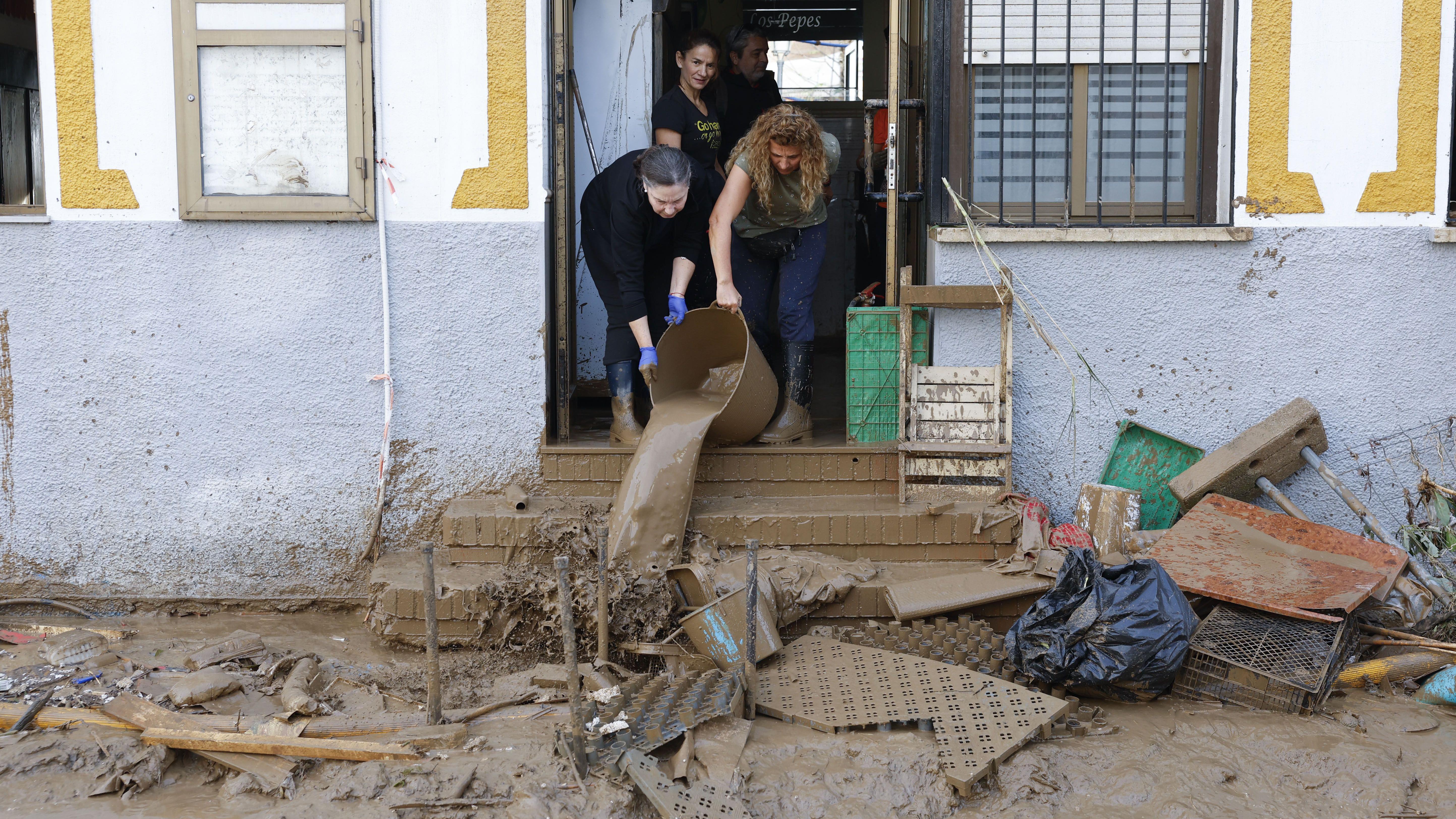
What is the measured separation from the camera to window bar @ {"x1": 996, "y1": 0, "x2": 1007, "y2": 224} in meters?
5.15

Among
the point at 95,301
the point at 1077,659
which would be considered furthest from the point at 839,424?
the point at 95,301

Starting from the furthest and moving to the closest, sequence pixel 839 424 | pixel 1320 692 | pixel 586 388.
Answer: pixel 586 388, pixel 839 424, pixel 1320 692

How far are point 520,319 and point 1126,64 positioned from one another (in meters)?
3.03

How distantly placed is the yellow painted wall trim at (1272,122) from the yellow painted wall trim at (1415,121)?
284mm

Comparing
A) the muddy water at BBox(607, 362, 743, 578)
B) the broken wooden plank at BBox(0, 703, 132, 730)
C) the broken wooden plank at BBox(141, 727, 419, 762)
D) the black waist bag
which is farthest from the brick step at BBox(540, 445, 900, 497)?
the broken wooden plank at BBox(0, 703, 132, 730)

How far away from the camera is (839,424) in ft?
19.0

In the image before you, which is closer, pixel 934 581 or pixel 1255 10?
pixel 934 581

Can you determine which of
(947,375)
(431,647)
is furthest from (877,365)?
(431,647)

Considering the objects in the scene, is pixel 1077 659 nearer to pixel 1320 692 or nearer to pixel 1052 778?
pixel 1052 778

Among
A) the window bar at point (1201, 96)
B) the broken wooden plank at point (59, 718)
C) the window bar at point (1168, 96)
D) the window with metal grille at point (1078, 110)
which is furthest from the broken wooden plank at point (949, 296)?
the broken wooden plank at point (59, 718)

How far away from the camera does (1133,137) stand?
5.11 meters

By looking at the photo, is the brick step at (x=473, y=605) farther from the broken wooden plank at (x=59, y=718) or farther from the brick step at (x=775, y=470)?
the broken wooden plank at (x=59, y=718)

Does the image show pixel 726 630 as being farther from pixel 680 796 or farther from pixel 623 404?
pixel 623 404

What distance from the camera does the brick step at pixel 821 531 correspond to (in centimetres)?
468
